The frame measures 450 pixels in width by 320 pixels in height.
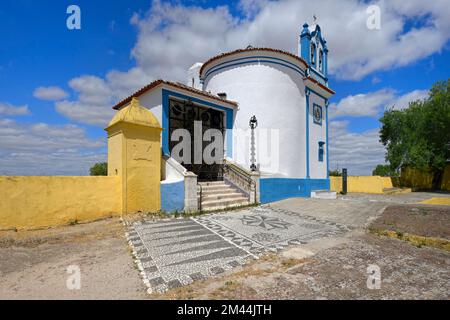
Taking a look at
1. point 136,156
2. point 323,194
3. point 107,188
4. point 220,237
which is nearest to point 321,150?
point 323,194

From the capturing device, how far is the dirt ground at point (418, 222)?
19.1 feet

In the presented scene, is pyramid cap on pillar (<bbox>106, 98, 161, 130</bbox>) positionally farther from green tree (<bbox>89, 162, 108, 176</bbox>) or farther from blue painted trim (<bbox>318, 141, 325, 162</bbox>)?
green tree (<bbox>89, 162, 108, 176</bbox>)

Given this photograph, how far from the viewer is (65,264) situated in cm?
393

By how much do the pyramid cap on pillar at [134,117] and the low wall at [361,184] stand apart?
15.8m

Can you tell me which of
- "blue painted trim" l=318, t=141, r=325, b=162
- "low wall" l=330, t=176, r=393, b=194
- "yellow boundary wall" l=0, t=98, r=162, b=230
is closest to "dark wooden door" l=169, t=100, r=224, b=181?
"yellow boundary wall" l=0, t=98, r=162, b=230

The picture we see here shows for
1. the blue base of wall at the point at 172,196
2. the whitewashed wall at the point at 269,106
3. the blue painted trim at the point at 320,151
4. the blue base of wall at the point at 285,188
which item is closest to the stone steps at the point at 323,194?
the blue base of wall at the point at 285,188

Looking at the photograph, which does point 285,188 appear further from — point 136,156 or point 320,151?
point 136,156

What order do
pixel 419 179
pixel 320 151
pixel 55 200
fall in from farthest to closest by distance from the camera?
pixel 419 179
pixel 320 151
pixel 55 200

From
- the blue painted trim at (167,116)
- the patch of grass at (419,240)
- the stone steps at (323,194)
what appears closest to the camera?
the patch of grass at (419,240)

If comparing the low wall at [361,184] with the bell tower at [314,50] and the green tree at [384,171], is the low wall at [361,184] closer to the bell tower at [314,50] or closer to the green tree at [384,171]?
the green tree at [384,171]

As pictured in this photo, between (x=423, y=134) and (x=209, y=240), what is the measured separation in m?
24.2
